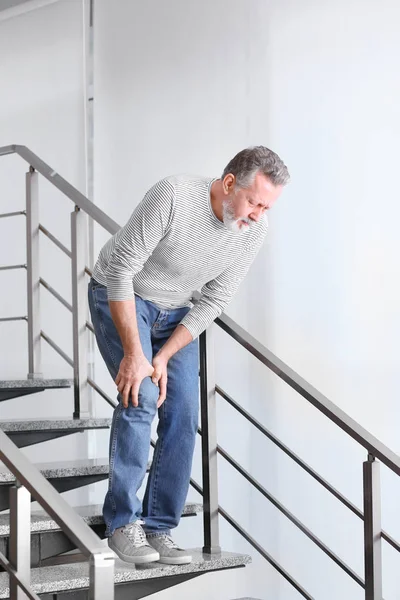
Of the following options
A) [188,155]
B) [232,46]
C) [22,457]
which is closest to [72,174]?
[188,155]

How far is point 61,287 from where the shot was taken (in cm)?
448

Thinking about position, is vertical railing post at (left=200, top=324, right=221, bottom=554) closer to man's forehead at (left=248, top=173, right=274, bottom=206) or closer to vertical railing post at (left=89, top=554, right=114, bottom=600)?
man's forehead at (left=248, top=173, right=274, bottom=206)

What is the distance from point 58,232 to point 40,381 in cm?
186

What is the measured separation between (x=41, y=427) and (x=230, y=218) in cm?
86

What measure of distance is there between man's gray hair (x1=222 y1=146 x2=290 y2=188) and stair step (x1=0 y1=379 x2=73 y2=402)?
100cm

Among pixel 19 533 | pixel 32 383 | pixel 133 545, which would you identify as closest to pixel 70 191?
pixel 32 383

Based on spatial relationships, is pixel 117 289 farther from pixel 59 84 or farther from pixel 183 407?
pixel 59 84

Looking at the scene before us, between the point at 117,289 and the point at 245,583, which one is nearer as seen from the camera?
the point at 117,289

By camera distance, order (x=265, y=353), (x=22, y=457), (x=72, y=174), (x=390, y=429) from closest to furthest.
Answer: (x=22, y=457) → (x=265, y=353) → (x=390, y=429) → (x=72, y=174)

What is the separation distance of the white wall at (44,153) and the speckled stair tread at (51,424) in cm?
182

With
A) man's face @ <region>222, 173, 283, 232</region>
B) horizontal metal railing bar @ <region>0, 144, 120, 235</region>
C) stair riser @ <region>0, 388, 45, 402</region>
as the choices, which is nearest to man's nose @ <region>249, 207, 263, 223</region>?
man's face @ <region>222, 173, 283, 232</region>

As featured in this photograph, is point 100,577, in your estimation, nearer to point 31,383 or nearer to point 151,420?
point 151,420

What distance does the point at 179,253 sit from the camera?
2166 millimetres

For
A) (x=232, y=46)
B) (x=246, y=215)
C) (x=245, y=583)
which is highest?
(x=232, y=46)
